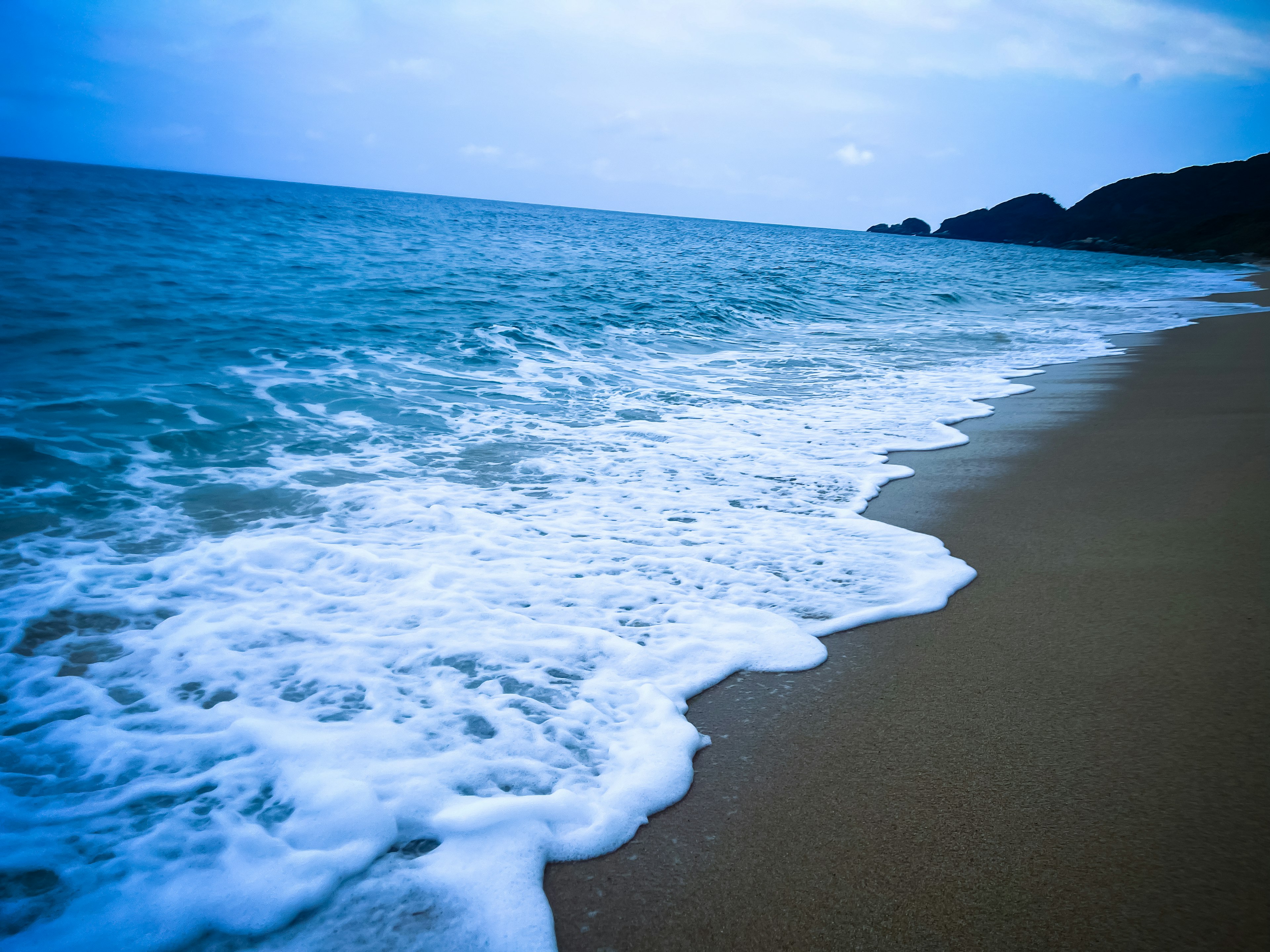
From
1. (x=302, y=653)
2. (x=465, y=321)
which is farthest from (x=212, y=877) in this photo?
(x=465, y=321)

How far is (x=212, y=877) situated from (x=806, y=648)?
1880 mm

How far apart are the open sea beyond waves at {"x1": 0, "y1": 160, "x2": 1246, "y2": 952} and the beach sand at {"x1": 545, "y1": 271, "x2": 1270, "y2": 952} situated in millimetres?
154

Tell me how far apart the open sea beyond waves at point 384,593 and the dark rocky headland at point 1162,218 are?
→ 53466 millimetres

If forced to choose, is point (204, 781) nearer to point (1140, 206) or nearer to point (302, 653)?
point (302, 653)

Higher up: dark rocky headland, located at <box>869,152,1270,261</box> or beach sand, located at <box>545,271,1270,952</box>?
dark rocky headland, located at <box>869,152,1270,261</box>

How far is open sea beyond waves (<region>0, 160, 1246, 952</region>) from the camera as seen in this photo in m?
1.58

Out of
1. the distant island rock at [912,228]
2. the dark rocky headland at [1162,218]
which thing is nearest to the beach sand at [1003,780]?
the dark rocky headland at [1162,218]

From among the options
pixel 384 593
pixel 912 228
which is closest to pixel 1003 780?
pixel 384 593

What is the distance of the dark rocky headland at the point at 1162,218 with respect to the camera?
4959 centimetres

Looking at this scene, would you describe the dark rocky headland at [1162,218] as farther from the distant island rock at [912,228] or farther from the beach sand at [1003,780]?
the beach sand at [1003,780]

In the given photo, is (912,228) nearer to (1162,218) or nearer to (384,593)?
(1162,218)

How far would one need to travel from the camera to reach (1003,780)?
1.79 metres

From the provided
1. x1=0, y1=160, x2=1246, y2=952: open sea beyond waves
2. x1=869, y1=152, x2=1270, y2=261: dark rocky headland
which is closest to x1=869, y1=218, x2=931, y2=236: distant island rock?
x1=869, y1=152, x2=1270, y2=261: dark rocky headland

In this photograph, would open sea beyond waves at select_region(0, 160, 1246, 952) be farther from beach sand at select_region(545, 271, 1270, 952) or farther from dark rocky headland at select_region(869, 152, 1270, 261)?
dark rocky headland at select_region(869, 152, 1270, 261)
